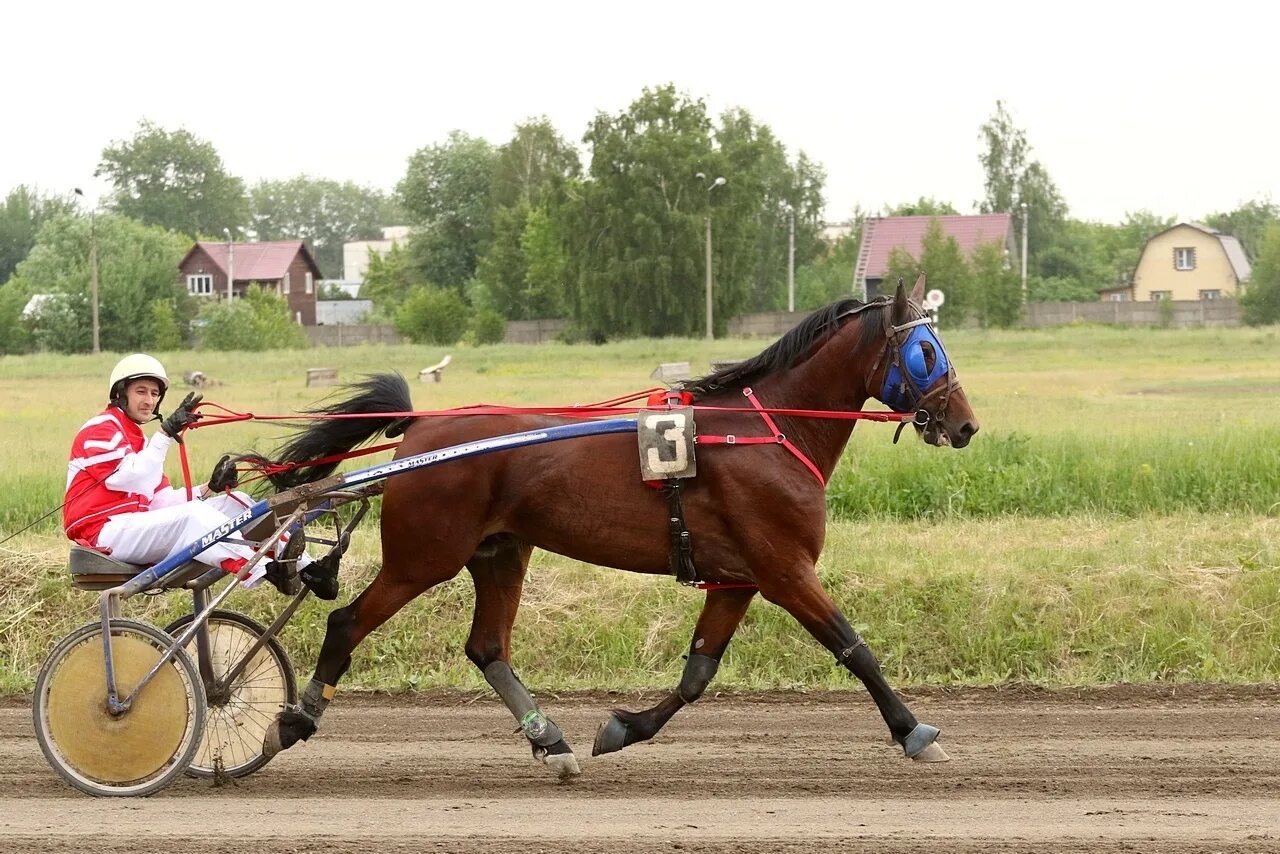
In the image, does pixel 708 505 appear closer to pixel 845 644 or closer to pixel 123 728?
pixel 845 644

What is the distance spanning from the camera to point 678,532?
233 inches

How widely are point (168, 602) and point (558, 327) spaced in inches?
2159

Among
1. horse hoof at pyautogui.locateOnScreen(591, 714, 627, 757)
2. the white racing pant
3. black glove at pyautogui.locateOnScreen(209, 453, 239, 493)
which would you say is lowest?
horse hoof at pyautogui.locateOnScreen(591, 714, 627, 757)

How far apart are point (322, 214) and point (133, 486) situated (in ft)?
462

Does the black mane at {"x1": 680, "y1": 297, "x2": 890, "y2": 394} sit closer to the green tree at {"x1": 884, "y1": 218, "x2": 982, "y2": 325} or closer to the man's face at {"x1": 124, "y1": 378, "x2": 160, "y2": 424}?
the man's face at {"x1": 124, "y1": 378, "x2": 160, "y2": 424}

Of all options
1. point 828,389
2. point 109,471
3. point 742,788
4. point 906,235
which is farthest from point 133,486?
point 906,235

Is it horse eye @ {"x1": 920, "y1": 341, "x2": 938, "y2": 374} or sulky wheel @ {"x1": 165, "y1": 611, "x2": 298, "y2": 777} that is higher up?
horse eye @ {"x1": 920, "y1": 341, "x2": 938, "y2": 374}

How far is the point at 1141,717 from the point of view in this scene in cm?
705

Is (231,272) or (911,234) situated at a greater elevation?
(911,234)

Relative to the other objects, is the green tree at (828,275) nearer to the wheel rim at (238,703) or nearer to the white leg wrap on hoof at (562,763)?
the wheel rim at (238,703)

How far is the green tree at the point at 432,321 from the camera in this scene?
2500 inches

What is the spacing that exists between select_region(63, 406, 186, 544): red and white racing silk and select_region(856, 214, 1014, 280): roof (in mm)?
58496

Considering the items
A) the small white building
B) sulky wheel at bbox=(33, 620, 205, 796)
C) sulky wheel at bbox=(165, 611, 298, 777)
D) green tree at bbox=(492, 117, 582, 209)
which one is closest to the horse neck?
sulky wheel at bbox=(165, 611, 298, 777)

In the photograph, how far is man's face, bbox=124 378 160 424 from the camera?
582cm
